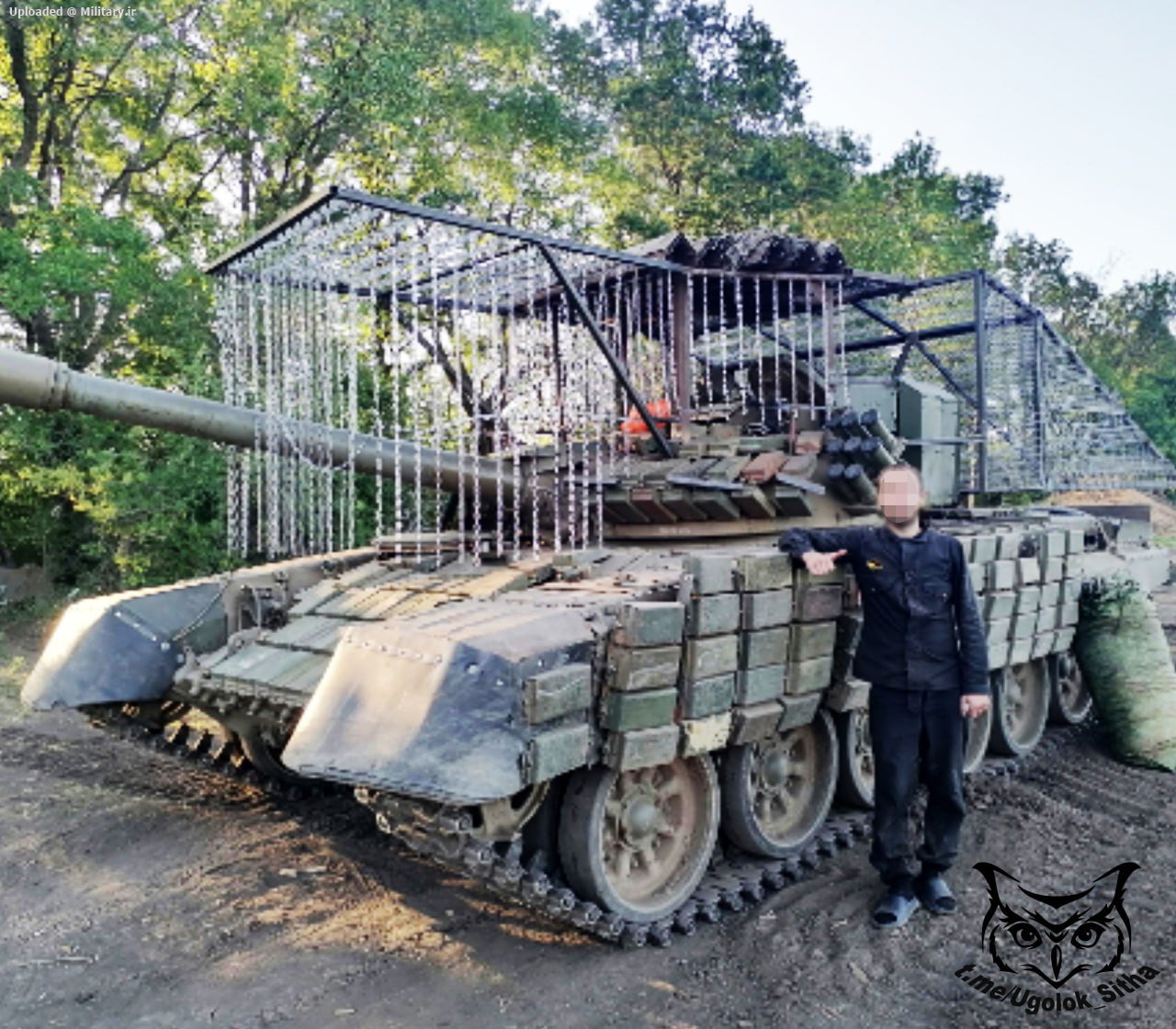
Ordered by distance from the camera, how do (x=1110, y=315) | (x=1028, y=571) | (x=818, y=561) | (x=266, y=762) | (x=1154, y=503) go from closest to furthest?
(x=818, y=561)
(x=266, y=762)
(x=1028, y=571)
(x=1154, y=503)
(x=1110, y=315)

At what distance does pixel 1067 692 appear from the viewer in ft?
28.2

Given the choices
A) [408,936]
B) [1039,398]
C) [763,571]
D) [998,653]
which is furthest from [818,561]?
[1039,398]

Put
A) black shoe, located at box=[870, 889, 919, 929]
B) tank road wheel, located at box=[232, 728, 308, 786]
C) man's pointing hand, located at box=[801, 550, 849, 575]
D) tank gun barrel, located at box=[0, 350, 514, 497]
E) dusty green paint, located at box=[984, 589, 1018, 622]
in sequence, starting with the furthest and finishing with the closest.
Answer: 1. tank road wheel, located at box=[232, 728, 308, 786]
2. dusty green paint, located at box=[984, 589, 1018, 622]
3. tank gun barrel, located at box=[0, 350, 514, 497]
4. man's pointing hand, located at box=[801, 550, 849, 575]
5. black shoe, located at box=[870, 889, 919, 929]

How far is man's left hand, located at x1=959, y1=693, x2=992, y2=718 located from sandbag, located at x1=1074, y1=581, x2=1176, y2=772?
3492 mm

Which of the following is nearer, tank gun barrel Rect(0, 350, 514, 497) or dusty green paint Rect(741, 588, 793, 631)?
dusty green paint Rect(741, 588, 793, 631)

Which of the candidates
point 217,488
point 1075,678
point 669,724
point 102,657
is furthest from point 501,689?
point 217,488

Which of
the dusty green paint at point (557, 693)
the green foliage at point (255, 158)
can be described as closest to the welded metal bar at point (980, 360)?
the dusty green paint at point (557, 693)

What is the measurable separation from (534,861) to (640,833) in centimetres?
57

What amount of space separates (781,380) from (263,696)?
4.37 m

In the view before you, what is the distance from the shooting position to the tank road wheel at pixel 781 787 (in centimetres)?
520

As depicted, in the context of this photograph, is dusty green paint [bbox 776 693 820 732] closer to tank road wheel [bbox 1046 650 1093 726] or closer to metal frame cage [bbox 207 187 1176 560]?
metal frame cage [bbox 207 187 1176 560]

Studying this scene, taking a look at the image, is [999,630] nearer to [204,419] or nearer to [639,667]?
[639,667]

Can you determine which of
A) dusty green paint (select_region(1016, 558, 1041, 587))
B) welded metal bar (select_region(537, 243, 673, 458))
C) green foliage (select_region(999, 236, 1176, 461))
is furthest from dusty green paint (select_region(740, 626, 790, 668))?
green foliage (select_region(999, 236, 1176, 461))

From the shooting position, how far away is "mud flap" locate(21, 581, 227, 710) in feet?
18.8
